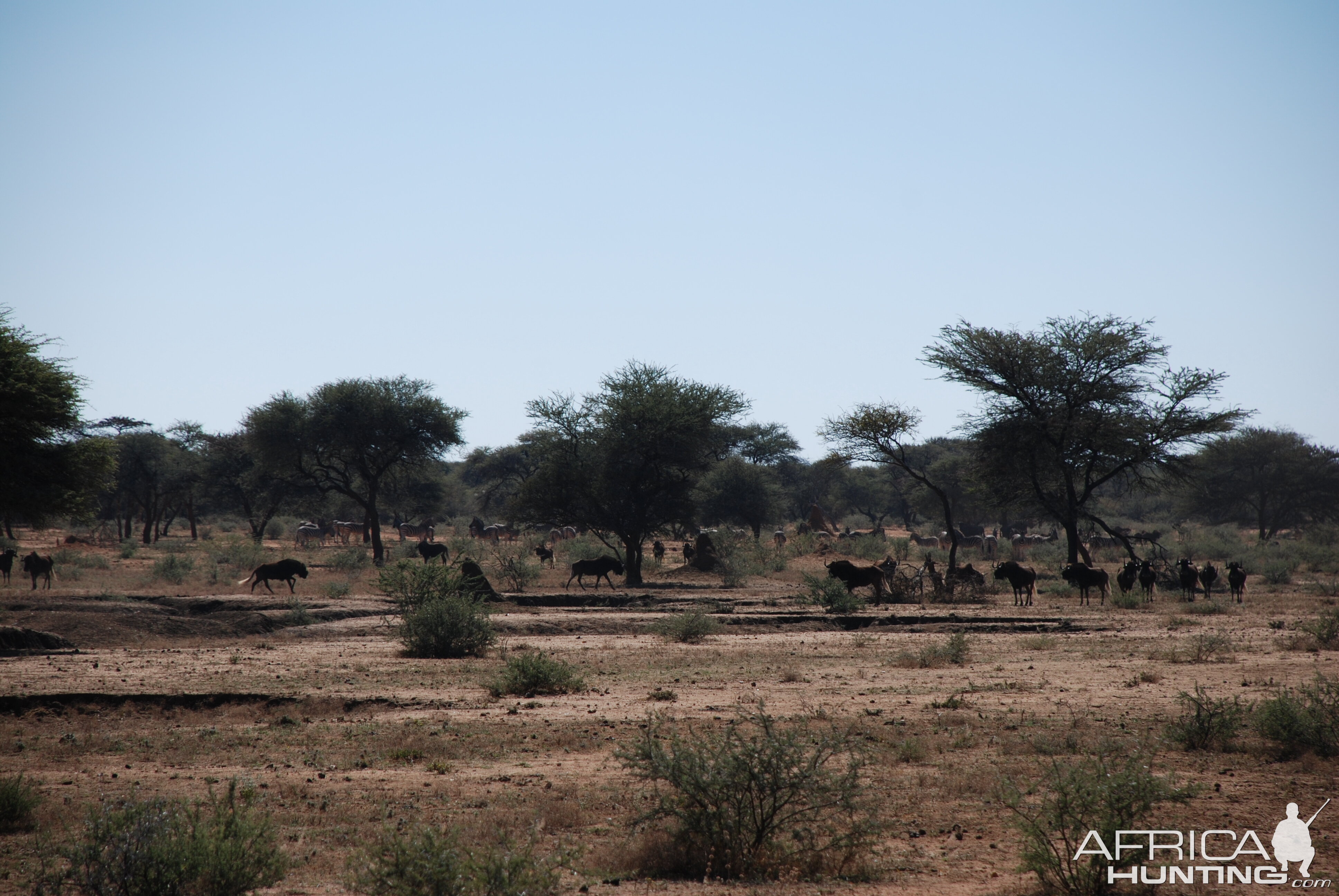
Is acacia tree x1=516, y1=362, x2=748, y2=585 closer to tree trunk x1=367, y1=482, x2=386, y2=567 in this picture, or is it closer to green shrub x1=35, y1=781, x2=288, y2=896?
tree trunk x1=367, y1=482, x2=386, y2=567

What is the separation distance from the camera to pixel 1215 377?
3169 centimetres

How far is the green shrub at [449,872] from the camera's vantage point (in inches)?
196

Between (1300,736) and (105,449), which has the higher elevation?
(105,449)

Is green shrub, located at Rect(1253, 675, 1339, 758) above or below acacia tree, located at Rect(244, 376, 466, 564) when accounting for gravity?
below

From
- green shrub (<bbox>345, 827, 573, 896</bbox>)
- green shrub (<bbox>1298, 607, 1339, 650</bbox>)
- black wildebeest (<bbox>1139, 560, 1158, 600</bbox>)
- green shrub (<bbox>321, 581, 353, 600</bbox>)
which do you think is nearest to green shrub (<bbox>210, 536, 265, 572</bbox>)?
green shrub (<bbox>321, 581, 353, 600</bbox>)

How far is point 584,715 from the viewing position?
11.0 meters

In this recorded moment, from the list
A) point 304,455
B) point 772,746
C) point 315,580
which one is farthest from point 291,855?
point 304,455

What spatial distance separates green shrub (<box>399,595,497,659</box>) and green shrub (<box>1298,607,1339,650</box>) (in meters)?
14.9

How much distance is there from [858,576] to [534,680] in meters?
14.8

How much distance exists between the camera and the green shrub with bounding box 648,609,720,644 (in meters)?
18.8

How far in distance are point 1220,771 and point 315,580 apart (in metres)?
28.6

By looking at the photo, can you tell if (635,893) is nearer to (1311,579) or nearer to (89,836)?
(89,836)

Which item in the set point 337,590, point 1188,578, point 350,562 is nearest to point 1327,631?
point 1188,578

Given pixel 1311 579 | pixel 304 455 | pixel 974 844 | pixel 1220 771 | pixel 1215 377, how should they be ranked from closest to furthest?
pixel 974 844 < pixel 1220 771 < pixel 1311 579 < pixel 1215 377 < pixel 304 455
